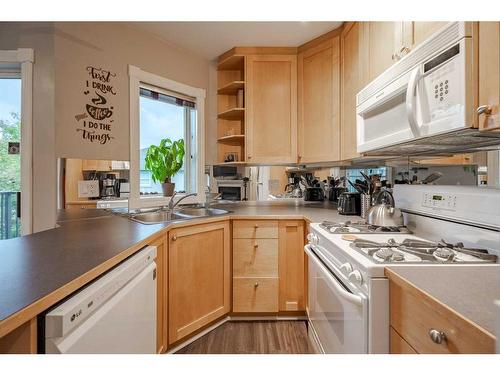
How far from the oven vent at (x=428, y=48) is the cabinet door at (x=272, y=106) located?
114cm

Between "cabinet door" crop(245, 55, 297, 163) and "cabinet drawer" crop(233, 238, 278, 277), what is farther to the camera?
"cabinet door" crop(245, 55, 297, 163)

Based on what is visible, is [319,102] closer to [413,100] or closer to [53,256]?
[413,100]

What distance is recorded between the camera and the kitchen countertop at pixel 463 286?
21.9 inches

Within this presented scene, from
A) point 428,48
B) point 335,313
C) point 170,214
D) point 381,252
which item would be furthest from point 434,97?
point 170,214

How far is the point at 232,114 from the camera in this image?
8.93ft

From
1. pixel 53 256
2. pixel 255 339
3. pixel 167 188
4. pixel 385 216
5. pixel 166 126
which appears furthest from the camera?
pixel 166 126

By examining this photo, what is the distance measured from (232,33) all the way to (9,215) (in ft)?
7.60

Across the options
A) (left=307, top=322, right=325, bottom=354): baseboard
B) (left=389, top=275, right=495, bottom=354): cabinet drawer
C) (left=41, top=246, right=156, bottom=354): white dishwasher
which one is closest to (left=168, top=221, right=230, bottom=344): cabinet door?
→ (left=41, top=246, right=156, bottom=354): white dishwasher

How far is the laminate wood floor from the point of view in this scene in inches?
68.6

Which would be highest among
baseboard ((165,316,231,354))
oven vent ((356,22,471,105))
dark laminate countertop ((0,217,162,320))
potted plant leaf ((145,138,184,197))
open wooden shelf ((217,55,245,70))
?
open wooden shelf ((217,55,245,70))

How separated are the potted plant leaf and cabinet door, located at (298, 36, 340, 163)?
1.16 m

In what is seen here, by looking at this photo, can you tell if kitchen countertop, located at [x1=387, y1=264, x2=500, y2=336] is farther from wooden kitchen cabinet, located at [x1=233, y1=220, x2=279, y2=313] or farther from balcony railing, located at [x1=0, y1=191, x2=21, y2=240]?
balcony railing, located at [x1=0, y1=191, x2=21, y2=240]
